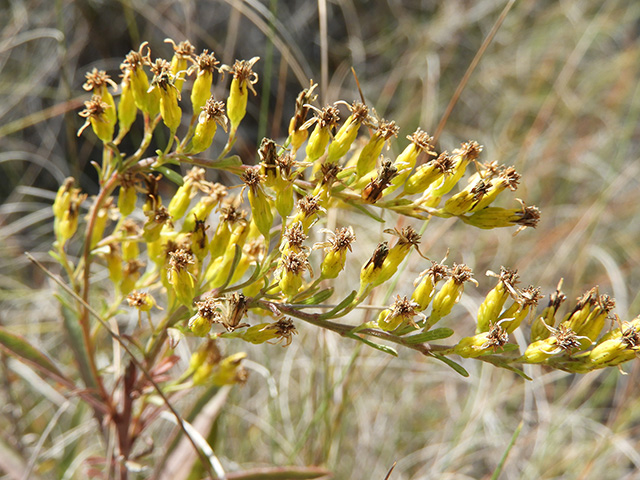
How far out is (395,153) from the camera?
357cm

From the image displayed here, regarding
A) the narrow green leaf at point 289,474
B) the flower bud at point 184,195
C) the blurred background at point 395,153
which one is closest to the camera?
the flower bud at point 184,195

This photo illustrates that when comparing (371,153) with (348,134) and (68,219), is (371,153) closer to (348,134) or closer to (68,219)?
(348,134)

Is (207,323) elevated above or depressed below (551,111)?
below

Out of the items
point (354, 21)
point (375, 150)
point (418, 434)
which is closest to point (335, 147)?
point (375, 150)

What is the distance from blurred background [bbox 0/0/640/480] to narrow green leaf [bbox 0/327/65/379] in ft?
1.63

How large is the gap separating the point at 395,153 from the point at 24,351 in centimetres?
267

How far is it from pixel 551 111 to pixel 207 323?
3.58 metres

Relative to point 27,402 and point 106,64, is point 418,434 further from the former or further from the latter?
point 106,64

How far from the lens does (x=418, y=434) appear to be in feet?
9.29

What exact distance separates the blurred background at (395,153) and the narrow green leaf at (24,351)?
50 centimetres

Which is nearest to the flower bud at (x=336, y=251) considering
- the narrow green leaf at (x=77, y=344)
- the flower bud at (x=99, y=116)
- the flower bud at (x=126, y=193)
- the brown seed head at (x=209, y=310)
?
the brown seed head at (x=209, y=310)

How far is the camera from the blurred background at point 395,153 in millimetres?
2391

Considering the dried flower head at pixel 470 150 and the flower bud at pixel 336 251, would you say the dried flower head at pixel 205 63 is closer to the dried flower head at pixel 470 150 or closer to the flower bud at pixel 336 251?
the flower bud at pixel 336 251

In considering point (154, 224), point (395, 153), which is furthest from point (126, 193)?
point (395, 153)
